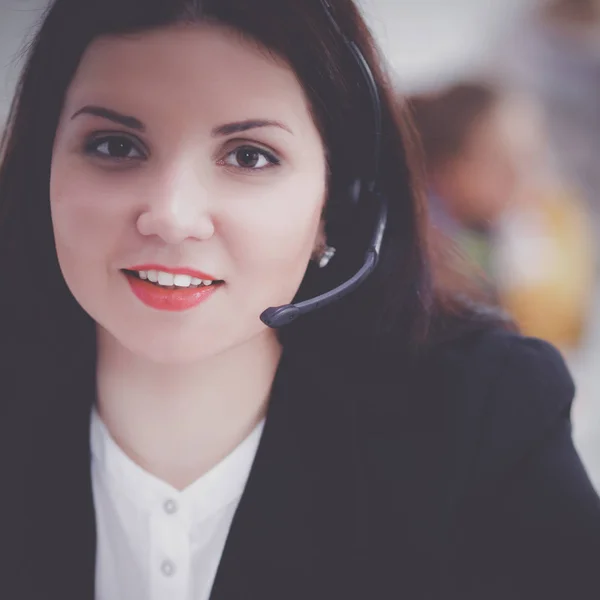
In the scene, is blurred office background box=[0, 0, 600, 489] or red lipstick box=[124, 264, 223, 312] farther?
blurred office background box=[0, 0, 600, 489]

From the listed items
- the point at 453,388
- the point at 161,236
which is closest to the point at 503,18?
the point at 453,388

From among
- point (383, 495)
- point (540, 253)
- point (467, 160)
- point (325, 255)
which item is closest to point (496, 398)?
point (383, 495)

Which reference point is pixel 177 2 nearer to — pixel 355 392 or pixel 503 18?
pixel 355 392

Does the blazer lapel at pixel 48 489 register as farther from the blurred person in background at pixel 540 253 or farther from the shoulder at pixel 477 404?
the blurred person in background at pixel 540 253

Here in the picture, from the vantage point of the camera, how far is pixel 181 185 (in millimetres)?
630

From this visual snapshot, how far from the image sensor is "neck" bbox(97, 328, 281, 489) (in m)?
0.79

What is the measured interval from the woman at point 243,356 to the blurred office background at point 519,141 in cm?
113

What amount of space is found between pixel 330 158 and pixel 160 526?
0.53 m

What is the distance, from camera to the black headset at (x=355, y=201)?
699 millimetres

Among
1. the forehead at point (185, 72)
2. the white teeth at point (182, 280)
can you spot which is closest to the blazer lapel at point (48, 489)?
the white teeth at point (182, 280)

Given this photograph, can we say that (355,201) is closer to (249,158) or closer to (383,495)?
(249,158)

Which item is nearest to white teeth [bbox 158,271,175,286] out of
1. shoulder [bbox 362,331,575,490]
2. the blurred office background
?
shoulder [bbox 362,331,575,490]

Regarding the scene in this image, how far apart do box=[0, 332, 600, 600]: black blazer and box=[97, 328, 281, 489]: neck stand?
2.0 inches

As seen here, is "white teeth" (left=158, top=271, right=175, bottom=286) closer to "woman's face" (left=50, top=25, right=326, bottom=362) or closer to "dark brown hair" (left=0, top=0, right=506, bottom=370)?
"woman's face" (left=50, top=25, right=326, bottom=362)
